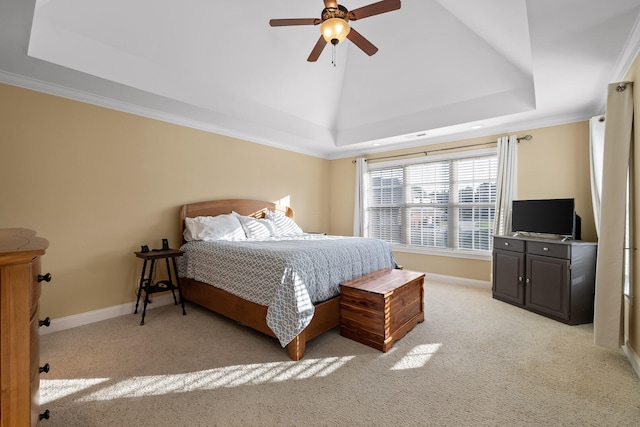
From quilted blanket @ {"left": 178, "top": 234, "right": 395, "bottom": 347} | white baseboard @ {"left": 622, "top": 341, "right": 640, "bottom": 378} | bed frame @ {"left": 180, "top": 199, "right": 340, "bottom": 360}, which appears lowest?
white baseboard @ {"left": 622, "top": 341, "right": 640, "bottom": 378}

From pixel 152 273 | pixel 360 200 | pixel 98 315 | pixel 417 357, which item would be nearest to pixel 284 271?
pixel 417 357

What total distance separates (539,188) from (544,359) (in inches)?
96.2

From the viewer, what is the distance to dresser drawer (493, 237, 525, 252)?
3.56 metres

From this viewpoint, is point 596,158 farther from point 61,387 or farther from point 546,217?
point 61,387

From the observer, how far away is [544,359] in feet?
7.67

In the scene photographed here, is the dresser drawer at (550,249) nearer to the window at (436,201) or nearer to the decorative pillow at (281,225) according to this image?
the window at (436,201)

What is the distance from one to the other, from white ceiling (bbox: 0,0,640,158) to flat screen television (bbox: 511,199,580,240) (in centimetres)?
113

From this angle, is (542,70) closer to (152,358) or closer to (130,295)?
(152,358)

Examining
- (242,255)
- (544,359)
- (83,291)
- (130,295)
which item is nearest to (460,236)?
(544,359)

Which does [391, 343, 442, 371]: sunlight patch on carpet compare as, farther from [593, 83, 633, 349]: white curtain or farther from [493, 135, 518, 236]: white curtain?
[493, 135, 518, 236]: white curtain

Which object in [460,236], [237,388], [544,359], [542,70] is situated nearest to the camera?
[237,388]

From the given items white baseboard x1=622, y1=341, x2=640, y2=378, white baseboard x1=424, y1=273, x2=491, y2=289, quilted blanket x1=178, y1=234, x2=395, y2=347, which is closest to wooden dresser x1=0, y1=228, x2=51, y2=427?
quilted blanket x1=178, y1=234, x2=395, y2=347

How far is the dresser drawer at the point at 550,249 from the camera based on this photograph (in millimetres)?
3100

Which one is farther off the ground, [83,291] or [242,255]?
[242,255]
